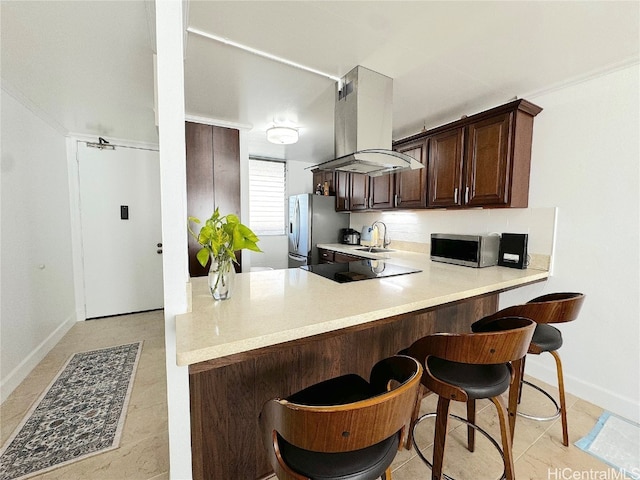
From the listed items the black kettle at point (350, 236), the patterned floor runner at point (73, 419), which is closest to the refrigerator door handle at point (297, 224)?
the black kettle at point (350, 236)

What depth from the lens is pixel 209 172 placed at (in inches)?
120

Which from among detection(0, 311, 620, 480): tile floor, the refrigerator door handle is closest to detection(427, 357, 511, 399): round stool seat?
detection(0, 311, 620, 480): tile floor

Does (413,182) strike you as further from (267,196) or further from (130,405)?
(130,405)

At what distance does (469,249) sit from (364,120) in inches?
55.2

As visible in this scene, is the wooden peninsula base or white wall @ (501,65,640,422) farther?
white wall @ (501,65,640,422)

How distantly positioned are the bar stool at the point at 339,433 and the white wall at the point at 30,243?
2.52 m

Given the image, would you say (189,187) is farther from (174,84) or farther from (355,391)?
(355,391)

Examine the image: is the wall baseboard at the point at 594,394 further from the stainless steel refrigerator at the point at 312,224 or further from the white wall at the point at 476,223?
the stainless steel refrigerator at the point at 312,224

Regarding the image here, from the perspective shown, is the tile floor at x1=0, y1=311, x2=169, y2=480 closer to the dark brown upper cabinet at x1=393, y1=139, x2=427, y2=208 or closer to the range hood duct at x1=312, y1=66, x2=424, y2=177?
Result: the range hood duct at x1=312, y1=66, x2=424, y2=177

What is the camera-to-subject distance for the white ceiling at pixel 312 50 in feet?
4.59

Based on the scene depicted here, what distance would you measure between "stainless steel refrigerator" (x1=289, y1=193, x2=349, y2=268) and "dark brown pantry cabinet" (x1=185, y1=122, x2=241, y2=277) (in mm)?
1292

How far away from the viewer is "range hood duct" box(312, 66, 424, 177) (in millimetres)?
1974

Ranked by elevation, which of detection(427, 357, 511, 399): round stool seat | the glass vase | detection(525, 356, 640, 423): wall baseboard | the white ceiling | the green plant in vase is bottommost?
detection(525, 356, 640, 423): wall baseboard

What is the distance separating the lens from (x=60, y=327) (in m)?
3.01
